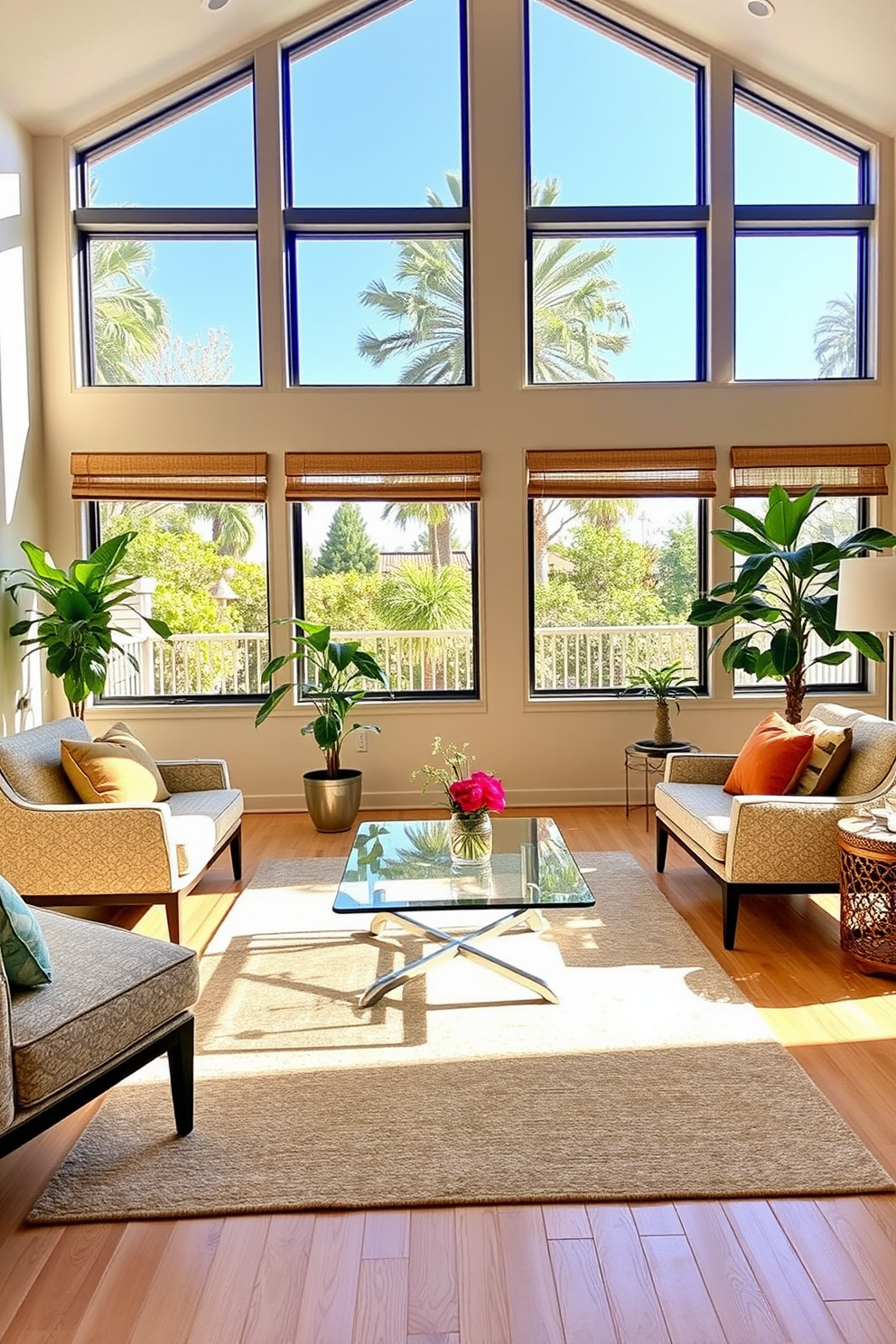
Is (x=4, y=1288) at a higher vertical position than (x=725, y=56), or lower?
lower

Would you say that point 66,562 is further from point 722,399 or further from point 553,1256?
point 553,1256

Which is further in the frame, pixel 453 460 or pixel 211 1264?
pixel 453 460

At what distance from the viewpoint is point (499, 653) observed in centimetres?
652

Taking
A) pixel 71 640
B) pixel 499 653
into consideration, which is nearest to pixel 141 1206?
pixel 71 640

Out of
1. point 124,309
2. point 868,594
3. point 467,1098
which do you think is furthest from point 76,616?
point 868,594

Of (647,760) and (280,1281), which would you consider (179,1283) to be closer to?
(280,1281)

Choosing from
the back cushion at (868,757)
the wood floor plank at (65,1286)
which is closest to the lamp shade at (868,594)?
the back cushion at (868,757)

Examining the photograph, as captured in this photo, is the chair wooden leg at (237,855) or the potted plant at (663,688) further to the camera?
the potted plant at (663,688)

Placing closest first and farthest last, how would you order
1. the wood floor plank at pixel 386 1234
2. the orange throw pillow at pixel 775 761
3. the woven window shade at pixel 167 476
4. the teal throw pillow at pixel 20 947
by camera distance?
the wood floor plank at pixel 386 1234 < the teal throw pillow at pixel 20 947 < the orange throw pillow at pixel 775 761 < the woven window shade at pixel 167 476

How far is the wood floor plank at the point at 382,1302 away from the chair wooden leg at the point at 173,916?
2.05 metres

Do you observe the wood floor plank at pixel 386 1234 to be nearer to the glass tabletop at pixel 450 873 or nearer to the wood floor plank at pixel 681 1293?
the wood floor plank at pixel 681 1293

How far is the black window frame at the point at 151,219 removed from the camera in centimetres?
632

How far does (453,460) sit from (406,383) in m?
0.59

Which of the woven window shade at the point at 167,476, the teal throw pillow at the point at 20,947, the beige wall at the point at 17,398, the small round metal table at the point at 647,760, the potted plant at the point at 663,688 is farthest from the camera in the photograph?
the woven window shade at the point at 167,476
